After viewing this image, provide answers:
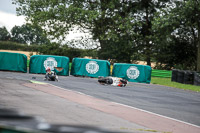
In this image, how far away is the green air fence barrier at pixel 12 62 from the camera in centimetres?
2460

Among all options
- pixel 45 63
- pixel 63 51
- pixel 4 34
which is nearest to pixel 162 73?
pixel 63 51

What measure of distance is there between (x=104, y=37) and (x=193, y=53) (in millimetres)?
13368

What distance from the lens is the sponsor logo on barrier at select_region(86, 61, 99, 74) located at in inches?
1003

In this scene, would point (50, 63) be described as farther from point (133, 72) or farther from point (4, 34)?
point (4, 34)

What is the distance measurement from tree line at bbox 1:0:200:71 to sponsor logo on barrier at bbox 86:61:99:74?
12.9 meters

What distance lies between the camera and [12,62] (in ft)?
81.6

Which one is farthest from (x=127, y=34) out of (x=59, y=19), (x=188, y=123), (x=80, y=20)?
(x=188, y=123)

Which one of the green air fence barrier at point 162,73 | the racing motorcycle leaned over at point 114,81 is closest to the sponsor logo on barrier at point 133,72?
the racing motorcycle leaned over at point 114,81

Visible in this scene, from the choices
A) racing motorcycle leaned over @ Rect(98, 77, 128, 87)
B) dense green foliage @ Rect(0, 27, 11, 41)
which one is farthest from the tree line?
dense green foliage @ Rect(0, 27, 11, 41)

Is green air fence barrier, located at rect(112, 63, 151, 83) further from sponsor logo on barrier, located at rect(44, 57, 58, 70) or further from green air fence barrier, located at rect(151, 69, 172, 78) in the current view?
green air fence barrier, located at rect(151, 69, 172, 78)

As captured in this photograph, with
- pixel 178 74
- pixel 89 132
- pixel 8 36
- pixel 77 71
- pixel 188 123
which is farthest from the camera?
pixel 8 36

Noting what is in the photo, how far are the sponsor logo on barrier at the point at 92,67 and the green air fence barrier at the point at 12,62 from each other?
543cm

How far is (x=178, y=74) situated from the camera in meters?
27.9

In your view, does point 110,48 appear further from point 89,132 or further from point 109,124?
point 89,132
